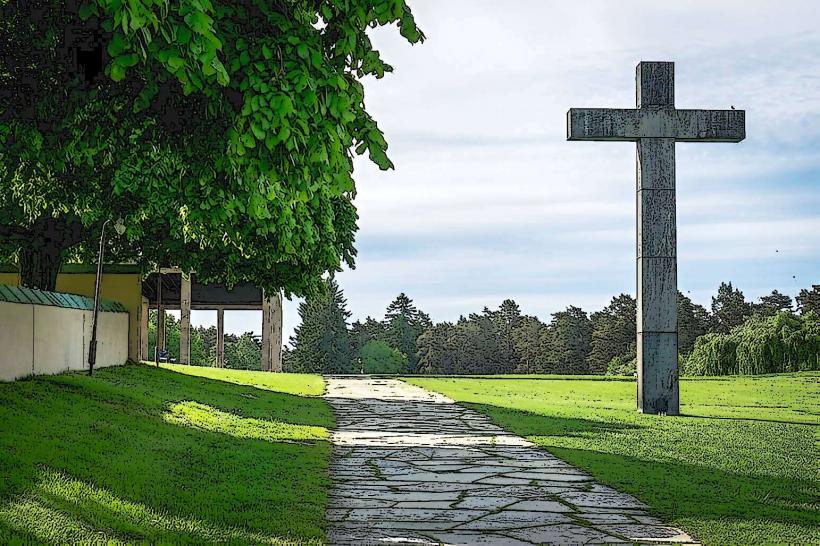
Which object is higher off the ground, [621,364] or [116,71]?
[116,71]

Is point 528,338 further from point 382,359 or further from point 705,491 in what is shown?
point 705,491

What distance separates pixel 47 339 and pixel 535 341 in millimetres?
43064

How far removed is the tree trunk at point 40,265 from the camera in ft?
55.5

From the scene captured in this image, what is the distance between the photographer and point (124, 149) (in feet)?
30.8

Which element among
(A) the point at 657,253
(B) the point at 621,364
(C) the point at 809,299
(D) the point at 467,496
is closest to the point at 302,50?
(D) the point at 467,496

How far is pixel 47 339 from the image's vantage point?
13.7 m

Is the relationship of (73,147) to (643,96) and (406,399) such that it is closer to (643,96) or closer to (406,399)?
(643,96)

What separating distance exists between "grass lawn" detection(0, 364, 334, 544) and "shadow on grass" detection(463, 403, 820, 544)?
2664 millimetres

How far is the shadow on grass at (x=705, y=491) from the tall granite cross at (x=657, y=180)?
348cm

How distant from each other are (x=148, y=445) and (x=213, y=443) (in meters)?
1.14

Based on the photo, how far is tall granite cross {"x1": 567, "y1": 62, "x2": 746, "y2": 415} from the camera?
49.9 ft

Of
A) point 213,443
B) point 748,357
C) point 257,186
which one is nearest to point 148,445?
point 213,443

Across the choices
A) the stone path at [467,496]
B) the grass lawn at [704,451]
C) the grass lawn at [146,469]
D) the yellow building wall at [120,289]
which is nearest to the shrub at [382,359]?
the grass lawn at [704,451]

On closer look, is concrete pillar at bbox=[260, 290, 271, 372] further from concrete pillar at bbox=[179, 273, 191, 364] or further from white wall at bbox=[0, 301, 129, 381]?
white wall at bbox=[0, 301, 129, 381]
